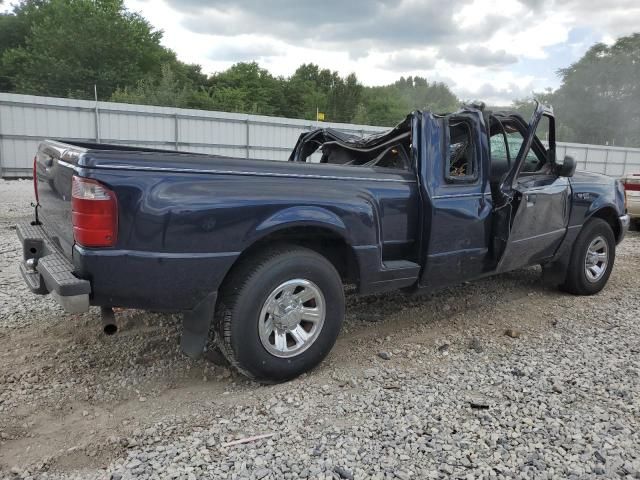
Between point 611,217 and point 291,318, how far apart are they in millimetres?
4155

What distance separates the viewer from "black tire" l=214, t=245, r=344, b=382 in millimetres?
3014

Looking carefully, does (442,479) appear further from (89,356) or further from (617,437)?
(89,356)

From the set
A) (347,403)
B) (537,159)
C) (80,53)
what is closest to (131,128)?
(537,159)

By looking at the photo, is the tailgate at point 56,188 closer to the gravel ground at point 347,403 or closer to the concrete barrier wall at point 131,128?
the gravel ground at point 347,403

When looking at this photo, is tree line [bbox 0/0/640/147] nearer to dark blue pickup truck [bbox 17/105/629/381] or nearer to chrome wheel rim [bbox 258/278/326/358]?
dark blue pickup truck [bbox 17/105/629/381]

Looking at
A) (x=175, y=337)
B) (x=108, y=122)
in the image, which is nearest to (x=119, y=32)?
(x=108, y=122)

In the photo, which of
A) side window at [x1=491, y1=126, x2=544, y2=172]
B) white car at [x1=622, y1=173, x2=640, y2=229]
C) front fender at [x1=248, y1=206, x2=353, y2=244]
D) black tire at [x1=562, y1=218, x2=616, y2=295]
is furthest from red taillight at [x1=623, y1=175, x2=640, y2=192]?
front fender at [x1=248, y1=206, x2=353, y2=244]

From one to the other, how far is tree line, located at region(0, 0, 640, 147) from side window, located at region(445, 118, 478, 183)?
21418 mm

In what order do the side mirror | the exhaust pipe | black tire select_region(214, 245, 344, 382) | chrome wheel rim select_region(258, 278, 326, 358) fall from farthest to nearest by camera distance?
the side mirror
chrome wheel rim select_region(258, 278, 326, 358)
black tire select_region(214, 245, 344, 382)
the exhaust pipe

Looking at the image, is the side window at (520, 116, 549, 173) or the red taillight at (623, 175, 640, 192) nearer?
the side window at (520, 116, 549, 173)

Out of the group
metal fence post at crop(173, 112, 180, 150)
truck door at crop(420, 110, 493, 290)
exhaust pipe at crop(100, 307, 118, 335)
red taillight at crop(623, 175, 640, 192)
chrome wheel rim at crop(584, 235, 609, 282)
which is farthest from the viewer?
metal fence post at crop(173, 112, 180, 150)

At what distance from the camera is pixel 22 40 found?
1815 inches

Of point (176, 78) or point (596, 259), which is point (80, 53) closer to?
point (176, 78)

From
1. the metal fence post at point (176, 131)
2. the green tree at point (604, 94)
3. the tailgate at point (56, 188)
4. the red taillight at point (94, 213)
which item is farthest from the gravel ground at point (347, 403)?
the green tree at point (604, 94)
